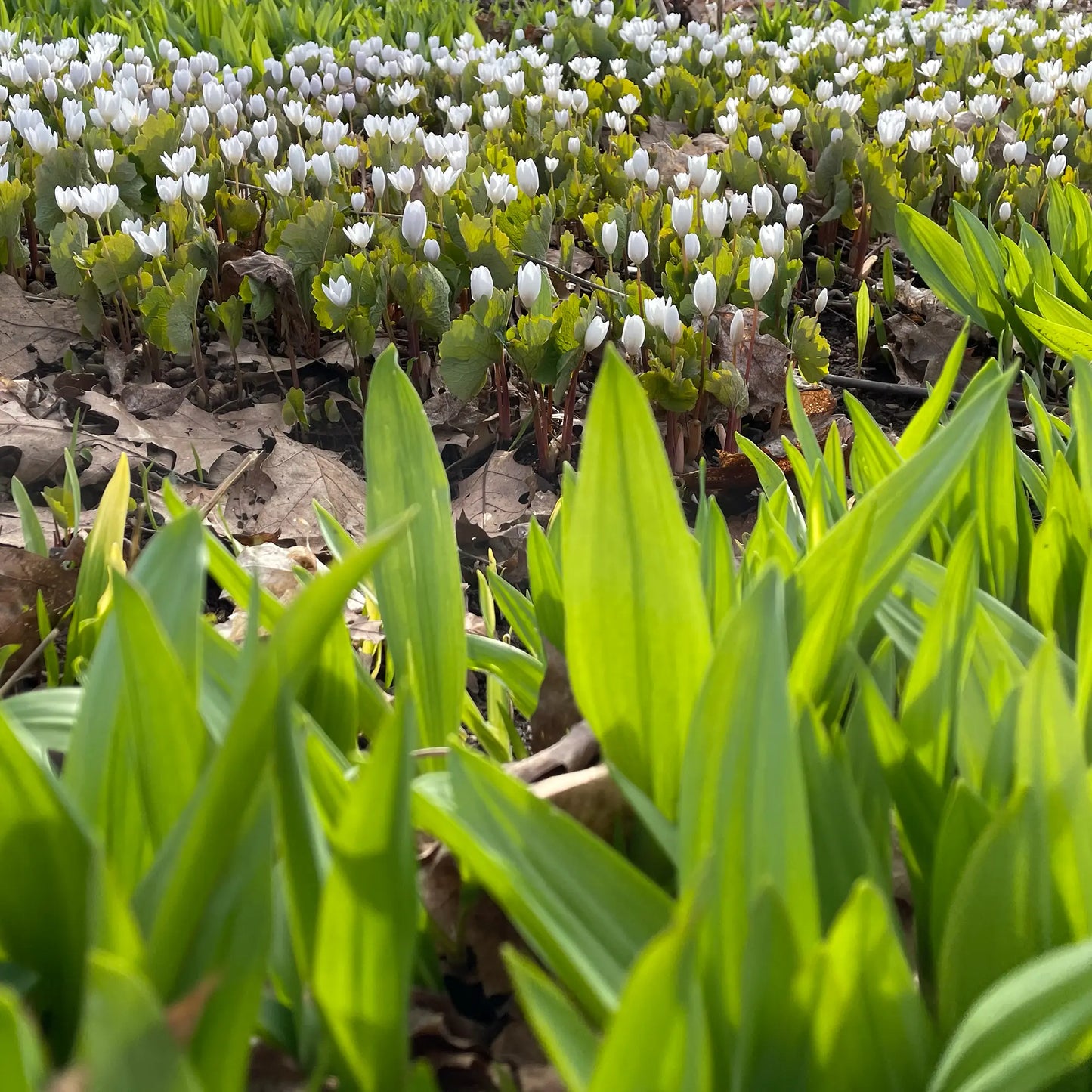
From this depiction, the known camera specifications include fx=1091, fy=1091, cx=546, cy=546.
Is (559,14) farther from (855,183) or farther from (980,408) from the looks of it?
(980,408)

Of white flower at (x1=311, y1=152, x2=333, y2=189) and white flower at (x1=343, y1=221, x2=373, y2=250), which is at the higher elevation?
white flower at (x1=311, y1=152, x2=333, y2=189)

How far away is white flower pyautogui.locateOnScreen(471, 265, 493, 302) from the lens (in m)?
2.24

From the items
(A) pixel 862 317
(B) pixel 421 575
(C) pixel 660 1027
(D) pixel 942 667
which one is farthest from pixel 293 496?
(C) pixel 660 1027

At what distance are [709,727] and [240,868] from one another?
1.13 feet

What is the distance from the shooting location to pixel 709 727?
809mm

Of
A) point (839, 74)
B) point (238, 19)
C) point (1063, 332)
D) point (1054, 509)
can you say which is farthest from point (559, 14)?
point (1054, 509)

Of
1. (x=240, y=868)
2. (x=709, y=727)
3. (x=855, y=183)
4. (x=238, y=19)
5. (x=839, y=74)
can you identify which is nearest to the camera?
(x=240, y=868)

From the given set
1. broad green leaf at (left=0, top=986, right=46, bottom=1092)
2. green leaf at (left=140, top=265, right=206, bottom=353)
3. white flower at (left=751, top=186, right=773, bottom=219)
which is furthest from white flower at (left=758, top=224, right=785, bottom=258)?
broad green leaf at (left=0, top=986, right=46, bottom=1092)

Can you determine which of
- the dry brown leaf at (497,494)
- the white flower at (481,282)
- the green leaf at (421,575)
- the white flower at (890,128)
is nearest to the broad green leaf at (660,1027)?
the green leaf at (421,575)

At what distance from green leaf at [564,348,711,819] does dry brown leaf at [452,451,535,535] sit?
1292 mm

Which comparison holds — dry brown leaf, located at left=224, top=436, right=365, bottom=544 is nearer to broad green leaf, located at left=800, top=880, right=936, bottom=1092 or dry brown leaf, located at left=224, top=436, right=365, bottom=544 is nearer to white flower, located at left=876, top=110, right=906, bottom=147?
broad green leaf, located at left=800, top=880, right=936, bottom=1092

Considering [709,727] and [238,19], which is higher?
[238,19]

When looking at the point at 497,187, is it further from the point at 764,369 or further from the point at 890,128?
the point at 890,128

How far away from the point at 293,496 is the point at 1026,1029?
190 cm
